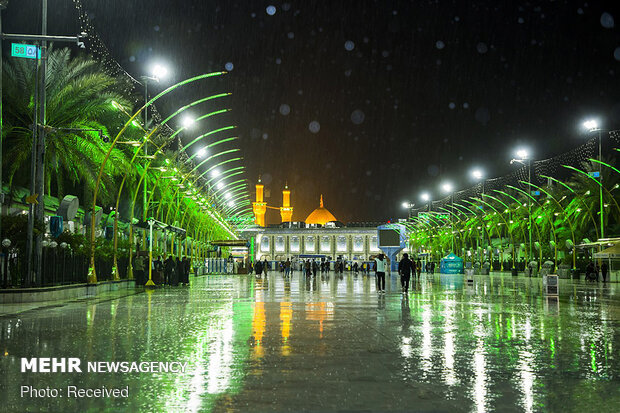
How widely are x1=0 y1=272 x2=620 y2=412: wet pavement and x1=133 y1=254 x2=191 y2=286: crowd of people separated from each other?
17176mm

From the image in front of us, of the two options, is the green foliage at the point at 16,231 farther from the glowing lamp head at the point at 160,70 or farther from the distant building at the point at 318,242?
the distant building at the point at 318,242

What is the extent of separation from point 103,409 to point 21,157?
74.5ft

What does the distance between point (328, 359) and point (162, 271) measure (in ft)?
86.8

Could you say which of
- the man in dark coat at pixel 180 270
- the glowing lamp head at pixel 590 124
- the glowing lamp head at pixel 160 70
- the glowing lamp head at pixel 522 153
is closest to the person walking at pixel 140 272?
the man in dark coat at pixel 180 270

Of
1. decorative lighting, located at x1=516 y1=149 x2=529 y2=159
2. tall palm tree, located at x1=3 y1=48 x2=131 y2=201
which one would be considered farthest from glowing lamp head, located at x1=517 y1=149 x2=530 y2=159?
tall palm tree, located at x1=3 y1=48 x2=131 y2=201

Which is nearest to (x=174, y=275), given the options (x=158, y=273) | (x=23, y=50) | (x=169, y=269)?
(x=169, y=269)

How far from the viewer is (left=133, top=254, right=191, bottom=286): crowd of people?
33469mm

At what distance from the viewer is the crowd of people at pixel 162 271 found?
110 feet

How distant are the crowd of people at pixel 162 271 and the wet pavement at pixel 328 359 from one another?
56.4ft

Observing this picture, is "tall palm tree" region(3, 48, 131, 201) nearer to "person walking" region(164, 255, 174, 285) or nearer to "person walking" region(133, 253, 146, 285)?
"person walking" region(133, 253, 146, 285)

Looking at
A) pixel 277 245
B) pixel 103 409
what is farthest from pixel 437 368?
pixel 277 245

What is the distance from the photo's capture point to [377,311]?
17.4m

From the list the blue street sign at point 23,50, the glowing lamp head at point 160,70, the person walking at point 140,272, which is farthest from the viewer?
the person walking at point 140,272

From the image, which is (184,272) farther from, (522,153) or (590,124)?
(522,153)
